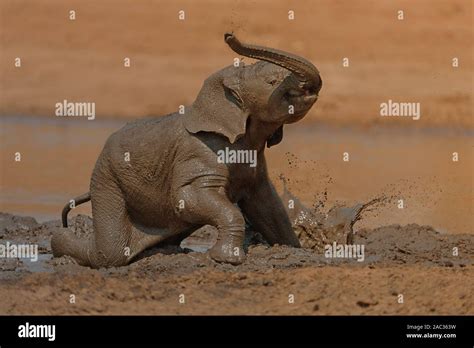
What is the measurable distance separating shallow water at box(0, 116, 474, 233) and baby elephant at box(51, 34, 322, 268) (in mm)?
4014

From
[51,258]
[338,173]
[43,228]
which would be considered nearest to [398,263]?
[51,258]

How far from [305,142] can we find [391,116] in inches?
102

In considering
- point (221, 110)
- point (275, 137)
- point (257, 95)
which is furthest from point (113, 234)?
point (257, 95)

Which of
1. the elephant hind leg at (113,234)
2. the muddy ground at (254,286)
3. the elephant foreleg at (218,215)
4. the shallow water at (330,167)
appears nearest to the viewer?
the muddy ground at (254,286)

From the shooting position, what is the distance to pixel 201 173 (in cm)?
1050

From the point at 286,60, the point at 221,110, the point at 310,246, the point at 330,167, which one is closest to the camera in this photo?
the point at 286,60

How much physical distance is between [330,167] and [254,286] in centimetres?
1014

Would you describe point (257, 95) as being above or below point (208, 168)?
above

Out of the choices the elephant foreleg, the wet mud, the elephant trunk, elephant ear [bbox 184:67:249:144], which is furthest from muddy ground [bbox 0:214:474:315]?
the elephant trunk

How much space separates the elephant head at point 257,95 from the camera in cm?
1022

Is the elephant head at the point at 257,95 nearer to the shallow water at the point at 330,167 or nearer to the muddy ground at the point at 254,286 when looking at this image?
the muddy ground at the point at 254,286

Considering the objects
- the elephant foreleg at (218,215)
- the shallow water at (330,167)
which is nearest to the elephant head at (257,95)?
the elephant foreleg at (218,215)

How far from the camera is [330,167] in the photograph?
1956 cm

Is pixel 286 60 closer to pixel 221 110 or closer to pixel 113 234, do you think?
pixel 221 110
